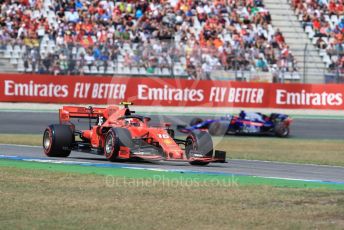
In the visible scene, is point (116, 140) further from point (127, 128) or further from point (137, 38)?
point (137, 38)

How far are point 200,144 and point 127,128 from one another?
1.34 m

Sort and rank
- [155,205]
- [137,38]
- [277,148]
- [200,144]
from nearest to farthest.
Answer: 1. [155,205]
2. [200,144]
3. [277,148]
4. [137,38]

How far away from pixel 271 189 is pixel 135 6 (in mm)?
25954

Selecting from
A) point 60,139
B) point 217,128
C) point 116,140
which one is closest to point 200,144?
point 116,140

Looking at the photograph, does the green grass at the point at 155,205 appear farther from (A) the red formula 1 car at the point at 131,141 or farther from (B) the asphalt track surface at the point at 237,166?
(B) the asphalt track surface at the point at 237,166

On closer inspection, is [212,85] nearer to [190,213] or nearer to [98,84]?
[98,84]

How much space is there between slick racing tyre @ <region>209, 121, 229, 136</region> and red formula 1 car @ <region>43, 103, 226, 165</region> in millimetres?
10851

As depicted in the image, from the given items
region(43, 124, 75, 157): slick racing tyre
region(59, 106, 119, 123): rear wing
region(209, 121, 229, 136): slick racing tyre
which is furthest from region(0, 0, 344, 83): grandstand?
region(43, 124, 75, 157): slick racing tyre

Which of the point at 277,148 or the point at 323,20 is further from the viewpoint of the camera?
the point at 323,20

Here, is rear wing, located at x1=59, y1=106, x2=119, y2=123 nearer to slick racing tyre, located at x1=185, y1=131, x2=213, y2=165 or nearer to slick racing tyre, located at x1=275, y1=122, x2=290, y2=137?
slick racing tyre, located at x1=185, y1=131, x2=213, y2=165

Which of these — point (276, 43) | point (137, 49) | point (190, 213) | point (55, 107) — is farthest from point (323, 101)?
point (190, 213)

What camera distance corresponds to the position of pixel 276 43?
39000mm

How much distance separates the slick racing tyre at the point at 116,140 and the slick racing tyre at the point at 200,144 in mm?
1072

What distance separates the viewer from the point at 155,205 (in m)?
10.7
